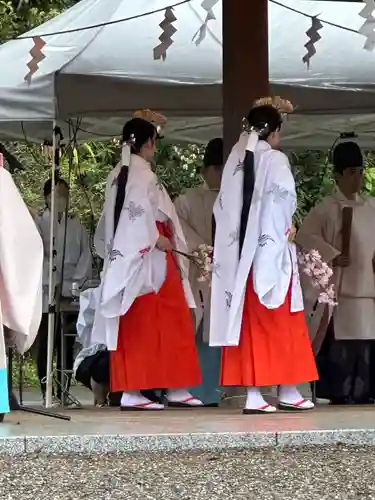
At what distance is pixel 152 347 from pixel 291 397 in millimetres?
867

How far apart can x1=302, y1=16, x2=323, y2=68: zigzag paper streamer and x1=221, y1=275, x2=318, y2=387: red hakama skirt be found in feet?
8.43

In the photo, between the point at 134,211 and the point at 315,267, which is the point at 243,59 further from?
the point at 315,267

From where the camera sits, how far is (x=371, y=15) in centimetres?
659

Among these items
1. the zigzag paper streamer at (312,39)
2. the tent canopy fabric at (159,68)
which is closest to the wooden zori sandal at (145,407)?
the tent canopy fabric at (159,68)

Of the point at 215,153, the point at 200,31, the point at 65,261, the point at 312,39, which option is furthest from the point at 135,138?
the point at 65,261

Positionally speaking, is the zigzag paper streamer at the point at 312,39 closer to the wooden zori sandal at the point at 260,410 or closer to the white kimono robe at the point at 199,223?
the white kimono robe at the point at 199,223

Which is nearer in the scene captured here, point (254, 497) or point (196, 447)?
point (254, 497)

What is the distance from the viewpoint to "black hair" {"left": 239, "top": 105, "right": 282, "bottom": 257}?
5.61 meters

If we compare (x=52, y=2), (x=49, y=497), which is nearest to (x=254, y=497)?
(x=49, y=497)

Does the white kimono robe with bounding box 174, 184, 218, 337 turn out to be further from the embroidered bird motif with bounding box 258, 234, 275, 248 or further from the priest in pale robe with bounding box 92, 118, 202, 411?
the embroidered bird motif with bounding box 258, 234, 275, 248

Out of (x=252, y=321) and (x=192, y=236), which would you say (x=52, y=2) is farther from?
(x=252, y=321)

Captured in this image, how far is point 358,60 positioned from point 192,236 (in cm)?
189

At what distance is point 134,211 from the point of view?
19.6 feet

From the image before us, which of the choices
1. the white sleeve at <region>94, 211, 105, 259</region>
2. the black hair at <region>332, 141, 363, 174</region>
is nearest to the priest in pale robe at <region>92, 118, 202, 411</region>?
the white sleeve at <region>94, 211, 105, 259</region>
